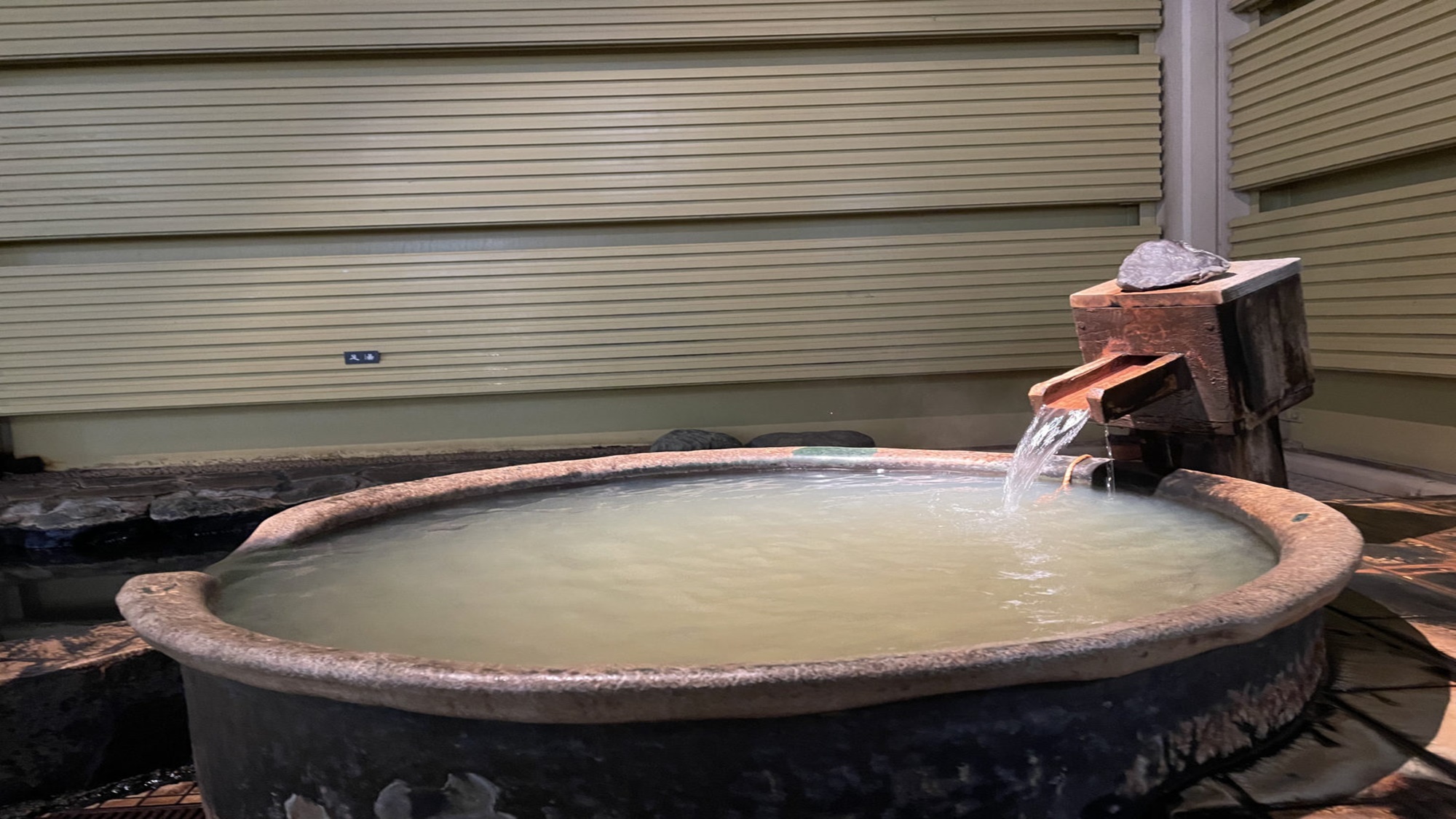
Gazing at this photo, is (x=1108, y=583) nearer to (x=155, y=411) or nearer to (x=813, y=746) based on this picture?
(x=813, y=746)

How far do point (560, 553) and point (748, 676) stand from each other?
107 centimetres

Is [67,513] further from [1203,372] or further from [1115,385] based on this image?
[1203,372]

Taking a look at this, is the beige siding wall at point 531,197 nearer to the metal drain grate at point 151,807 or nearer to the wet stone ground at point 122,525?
the wet stone ground at point 122,525

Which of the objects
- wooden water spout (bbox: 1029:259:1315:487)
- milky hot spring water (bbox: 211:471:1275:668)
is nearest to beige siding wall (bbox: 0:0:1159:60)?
wooden water spout (bbox: 1029:259:1315:487)

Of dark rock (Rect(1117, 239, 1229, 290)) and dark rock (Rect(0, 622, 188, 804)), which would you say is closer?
dark rock (Rect(0, 622, 188, 804))

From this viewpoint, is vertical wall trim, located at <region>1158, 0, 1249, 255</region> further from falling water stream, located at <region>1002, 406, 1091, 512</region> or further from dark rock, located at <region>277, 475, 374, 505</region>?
dark rock, located at <region>277, 475, 374, 505</region>

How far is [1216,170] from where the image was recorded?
5.02 metres

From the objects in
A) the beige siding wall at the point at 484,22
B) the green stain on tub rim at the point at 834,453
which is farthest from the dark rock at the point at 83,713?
the beige siding wall at the point at 484,22

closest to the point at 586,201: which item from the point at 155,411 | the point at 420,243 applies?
the point at 420,243

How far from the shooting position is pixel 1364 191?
415 centimetres

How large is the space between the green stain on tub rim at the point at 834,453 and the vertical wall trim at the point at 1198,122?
125 inches

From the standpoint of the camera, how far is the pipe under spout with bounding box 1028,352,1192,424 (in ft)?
6.76

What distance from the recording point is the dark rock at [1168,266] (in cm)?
220

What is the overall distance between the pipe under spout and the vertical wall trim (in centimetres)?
323
